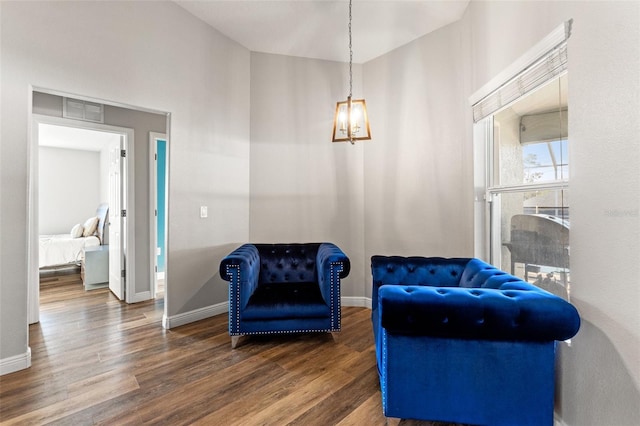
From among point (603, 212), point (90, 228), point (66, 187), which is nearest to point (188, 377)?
point (603, 212)

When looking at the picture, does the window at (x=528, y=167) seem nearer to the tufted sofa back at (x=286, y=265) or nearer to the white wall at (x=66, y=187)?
the tufted sofa back at (x=286, y=265)

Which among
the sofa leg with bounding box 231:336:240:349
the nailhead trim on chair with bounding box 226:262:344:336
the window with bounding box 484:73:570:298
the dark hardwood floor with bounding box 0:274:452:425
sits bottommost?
the dark hardwood floor with bounding box 0:274:452:425

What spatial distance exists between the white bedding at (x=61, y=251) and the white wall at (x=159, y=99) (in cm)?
365

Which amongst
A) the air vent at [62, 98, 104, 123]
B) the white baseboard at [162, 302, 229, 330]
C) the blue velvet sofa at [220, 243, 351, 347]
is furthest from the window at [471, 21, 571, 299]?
the air vent at [62, 98, 104, 123]

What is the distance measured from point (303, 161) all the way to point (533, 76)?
2.33 m

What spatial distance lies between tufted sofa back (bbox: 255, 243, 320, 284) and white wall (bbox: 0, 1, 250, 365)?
1.82 ft

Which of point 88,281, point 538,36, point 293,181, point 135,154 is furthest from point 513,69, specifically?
point 88,281

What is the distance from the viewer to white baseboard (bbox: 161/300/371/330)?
2.82 m

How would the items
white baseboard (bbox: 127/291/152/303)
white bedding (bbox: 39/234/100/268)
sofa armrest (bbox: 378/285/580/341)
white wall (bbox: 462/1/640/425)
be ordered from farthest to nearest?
white bedding (bbox: 39/234/100/268), white baseboard (bbox: 127/291/152/303), sofa armrest (bbox: 378/285/580/341), white wall (bbox: 462/1/640/425)

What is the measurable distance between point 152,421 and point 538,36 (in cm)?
308

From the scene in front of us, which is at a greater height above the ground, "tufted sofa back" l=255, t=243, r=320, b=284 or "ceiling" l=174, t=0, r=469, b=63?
"ceiling" l=174, t=0, r=469, b=63

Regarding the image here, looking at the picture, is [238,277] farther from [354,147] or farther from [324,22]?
[324,22]

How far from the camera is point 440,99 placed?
274 cm

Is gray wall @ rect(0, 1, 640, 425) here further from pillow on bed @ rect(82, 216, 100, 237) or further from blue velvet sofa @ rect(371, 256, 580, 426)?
pillow on bed @ rect(82, 216, 100, 237)
